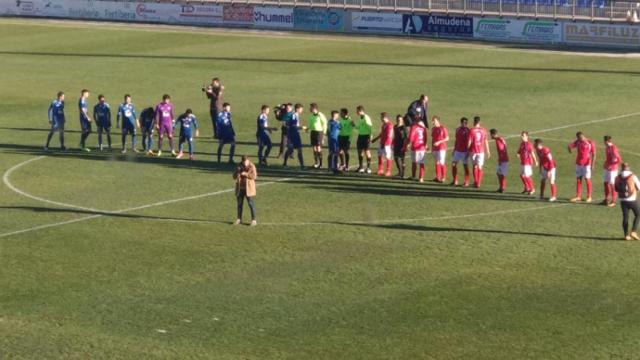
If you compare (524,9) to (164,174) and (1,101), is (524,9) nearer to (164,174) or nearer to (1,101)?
(1,101)

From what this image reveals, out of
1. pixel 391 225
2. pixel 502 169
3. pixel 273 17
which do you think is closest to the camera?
pixel 391 225

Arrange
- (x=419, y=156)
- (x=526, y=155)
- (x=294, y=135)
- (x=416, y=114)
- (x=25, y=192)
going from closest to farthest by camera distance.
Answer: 1. (x=526, y=155)
2. (x=25, y=192)
3. (x=419, y=156)
4. (x=294, y=135)
5. (x=416, y=114)

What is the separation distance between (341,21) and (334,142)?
140ft

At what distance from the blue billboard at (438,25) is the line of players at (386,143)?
33.5m

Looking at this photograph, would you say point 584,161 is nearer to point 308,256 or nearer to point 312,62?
point 308,256

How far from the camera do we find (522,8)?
254ft

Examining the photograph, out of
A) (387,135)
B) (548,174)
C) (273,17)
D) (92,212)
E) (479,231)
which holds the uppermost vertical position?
(273,17)

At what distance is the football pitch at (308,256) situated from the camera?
24406mm

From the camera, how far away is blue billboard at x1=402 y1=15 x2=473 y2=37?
77.0m

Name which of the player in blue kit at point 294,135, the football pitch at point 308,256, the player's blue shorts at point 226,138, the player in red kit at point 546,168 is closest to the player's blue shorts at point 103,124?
the football pitch at point 308,256

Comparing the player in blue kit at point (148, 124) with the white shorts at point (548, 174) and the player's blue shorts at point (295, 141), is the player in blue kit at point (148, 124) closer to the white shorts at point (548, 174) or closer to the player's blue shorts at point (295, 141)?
the player's blue shorts at point (295, 141)

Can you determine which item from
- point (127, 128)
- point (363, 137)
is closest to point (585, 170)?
point (363, 137)

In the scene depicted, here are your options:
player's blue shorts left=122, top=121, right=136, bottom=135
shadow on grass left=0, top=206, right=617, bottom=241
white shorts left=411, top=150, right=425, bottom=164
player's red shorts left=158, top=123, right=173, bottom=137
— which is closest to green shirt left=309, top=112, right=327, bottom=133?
white shorts left=411, top=150, right=425, bottom=164

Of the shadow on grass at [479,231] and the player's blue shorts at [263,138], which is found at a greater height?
the player's blue shorts at [263,138]
